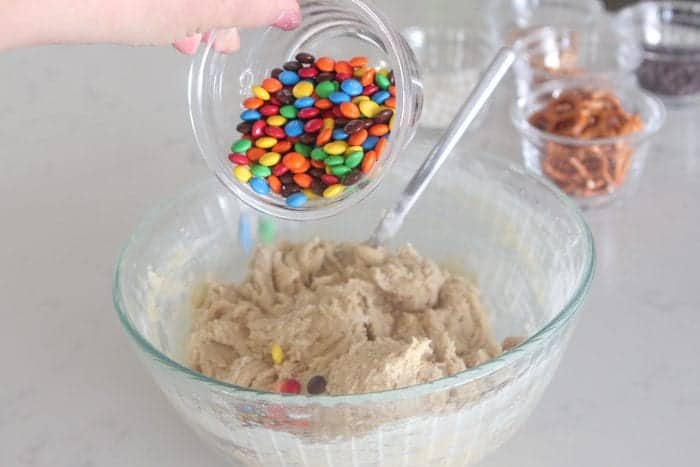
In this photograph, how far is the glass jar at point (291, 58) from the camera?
0.85 meters

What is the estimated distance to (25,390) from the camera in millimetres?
975

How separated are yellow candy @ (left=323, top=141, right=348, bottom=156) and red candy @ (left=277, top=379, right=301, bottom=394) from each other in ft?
0.76

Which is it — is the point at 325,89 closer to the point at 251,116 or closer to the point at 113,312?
the point at 251,116

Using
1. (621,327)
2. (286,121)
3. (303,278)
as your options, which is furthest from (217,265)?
(621,327)

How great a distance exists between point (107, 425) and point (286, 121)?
14.8 inches

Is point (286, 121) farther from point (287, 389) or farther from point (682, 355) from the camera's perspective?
point (682, 355)

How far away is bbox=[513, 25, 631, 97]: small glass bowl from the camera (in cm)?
149

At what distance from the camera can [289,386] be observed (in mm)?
818

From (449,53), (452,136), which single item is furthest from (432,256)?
(449,53)

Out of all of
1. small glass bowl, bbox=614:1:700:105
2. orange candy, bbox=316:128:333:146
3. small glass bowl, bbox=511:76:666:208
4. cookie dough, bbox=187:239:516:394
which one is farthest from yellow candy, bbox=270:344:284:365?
small glass bowl, bbox=614:1:700:105

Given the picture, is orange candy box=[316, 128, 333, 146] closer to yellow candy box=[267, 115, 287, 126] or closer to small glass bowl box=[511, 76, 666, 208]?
yellow candy box=[267, 115, 287, 126]

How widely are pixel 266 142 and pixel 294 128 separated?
0.03 meters

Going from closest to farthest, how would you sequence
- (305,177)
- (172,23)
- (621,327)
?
1. (172,23)
2. (305,177)
3. (621,327)

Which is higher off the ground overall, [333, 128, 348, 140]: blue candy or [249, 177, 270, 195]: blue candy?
[333, 128, 348, 140]: blue candy
